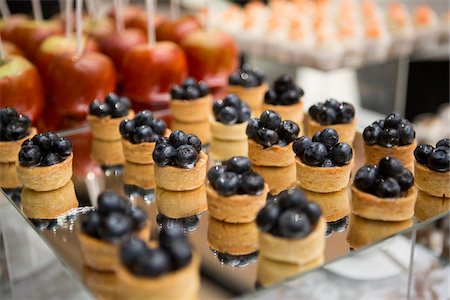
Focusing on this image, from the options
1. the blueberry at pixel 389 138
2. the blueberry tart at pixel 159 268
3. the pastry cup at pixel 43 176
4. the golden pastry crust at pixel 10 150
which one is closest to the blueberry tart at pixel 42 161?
the pastry cup at pixel 43 176

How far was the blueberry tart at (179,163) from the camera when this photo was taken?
1.24 metres

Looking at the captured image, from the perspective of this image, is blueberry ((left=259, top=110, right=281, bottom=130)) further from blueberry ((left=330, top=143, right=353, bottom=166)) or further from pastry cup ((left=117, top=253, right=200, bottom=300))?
pastry cup ((left=117, top=253, right=200, bottom=300))

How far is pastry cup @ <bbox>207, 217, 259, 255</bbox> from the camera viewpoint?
3.51 feet

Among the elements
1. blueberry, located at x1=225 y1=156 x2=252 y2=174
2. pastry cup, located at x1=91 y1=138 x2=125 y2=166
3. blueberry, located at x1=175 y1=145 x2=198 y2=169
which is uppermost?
blueberry, located at x1=225 y1=156 x2=252 y2=174

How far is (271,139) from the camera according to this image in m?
1.34

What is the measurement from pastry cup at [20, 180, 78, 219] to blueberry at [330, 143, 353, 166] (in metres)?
0.53

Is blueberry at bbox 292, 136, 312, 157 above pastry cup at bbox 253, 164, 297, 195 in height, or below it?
above

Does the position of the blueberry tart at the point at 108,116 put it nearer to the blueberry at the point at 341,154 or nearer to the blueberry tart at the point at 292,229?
the blueberry at the point at 341,154

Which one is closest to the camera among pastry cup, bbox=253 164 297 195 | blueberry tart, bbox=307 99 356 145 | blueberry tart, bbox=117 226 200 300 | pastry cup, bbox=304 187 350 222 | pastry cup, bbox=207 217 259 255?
blueberry tart, bbox=117 226 200 300

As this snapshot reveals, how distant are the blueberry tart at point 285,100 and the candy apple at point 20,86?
1.98 feet

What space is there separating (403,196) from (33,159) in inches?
29.0

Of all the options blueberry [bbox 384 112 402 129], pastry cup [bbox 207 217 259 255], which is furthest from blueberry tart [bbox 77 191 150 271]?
blueberry [bbox 384 112 402 129]

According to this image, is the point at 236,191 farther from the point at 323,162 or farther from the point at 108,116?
the point at 108,116

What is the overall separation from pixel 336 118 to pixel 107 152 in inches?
22.4
